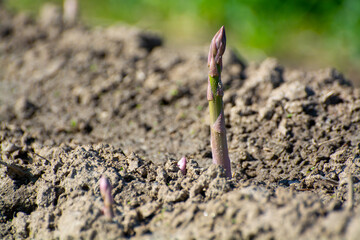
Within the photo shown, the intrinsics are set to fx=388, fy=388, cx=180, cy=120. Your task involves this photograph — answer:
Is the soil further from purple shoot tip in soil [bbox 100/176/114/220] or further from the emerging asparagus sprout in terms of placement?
the emerging asparagus sprout

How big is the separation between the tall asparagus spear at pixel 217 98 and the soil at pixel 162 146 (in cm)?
11

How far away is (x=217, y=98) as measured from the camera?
1.81 metres

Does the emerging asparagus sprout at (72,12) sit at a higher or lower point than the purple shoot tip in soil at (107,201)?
higher

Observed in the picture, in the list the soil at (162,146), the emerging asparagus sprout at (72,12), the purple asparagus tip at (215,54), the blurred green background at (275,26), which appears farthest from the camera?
the blurred green background at (275,26)

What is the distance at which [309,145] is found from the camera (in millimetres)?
2330

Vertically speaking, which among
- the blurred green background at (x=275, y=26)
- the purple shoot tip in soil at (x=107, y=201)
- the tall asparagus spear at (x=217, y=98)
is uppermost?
the blurred green background at (x=275, y=26)

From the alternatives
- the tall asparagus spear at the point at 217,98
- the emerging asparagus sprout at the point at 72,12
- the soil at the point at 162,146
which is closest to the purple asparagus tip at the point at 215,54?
the tall asparagus spear at the point at 217,98

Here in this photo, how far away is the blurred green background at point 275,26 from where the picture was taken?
4945mm

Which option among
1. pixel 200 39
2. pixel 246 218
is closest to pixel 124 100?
pixel 246 218

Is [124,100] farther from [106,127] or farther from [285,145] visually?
[285,145]

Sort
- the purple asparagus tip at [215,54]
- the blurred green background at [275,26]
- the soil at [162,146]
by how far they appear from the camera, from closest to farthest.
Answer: the soil at [162,146] < the purple asparagus tip at [215,54] < the blurred green background at [275,26]

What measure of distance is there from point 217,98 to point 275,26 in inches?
152

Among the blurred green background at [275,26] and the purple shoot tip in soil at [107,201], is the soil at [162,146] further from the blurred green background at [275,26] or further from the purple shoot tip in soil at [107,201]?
the blurred green background at [275,26]

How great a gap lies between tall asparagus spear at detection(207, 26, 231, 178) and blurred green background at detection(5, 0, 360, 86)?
322 cm
